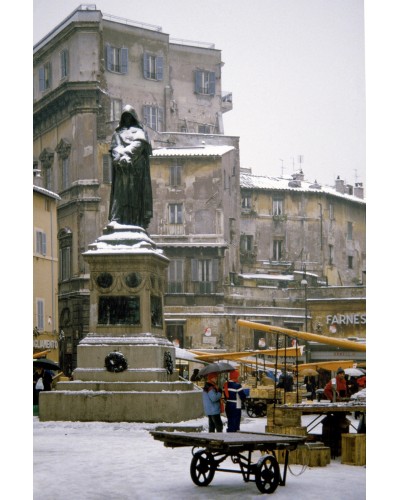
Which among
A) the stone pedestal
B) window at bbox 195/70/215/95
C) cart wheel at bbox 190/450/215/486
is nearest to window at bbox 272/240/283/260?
window at bbox 195/70/215/95

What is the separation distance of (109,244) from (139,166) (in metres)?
1.14

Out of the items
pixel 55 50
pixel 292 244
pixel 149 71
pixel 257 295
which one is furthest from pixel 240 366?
pixel 55 50

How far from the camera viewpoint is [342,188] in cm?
1555

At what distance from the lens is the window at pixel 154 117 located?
2086 cm

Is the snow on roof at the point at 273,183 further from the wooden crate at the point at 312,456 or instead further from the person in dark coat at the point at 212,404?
the wooden crate at the point at 312,456

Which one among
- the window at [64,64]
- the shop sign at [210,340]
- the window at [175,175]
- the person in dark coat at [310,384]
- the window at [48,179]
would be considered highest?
the window at [64,64]

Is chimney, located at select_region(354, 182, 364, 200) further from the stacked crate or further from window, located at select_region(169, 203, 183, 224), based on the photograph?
window, located at select_region(169, 203, 183, 224)

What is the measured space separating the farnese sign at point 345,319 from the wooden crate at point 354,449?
13.2 ft

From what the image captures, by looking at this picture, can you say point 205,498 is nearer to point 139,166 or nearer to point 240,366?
point 139,166

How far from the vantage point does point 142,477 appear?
10430 mm

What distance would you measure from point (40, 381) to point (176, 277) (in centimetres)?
1186

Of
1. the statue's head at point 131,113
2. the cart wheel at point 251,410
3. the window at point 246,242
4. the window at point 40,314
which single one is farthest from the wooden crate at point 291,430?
the window at point 246,242

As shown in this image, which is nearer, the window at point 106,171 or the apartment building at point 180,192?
the apartment building at point 180,192

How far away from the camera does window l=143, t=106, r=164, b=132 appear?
68.4 ft
